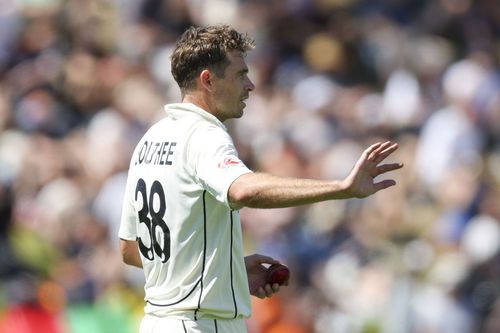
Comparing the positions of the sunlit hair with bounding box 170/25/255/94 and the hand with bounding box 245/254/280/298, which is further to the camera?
the hand with bounding box 245/254/280/298

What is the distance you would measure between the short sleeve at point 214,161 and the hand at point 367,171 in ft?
1.56

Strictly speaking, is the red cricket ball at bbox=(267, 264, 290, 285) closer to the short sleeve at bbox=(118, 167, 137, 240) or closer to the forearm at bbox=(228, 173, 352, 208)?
the short sleeve at bbox=(118, 167, 137, 240)

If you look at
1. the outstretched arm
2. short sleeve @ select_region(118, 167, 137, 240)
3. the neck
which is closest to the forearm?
the outstretched arm

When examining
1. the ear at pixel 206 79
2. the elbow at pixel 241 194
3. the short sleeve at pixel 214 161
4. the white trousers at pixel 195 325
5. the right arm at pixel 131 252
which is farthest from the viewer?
the right arm at pixel 131 252

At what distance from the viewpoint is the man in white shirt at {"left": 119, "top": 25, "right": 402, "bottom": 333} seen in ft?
19.8

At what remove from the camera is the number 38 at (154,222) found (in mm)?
6203

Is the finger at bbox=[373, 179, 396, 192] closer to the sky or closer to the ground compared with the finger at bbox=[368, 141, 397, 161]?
closer to the ground

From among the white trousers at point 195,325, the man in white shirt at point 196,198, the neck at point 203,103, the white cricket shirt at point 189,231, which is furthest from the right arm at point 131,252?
the neck at point 203,103

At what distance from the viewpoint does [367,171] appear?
5.56 m

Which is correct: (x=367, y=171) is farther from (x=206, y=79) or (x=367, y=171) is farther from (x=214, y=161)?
(x=206, y=79)

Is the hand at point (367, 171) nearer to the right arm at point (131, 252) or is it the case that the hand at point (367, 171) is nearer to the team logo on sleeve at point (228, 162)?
the team logo on sleeve at point (228, 162)

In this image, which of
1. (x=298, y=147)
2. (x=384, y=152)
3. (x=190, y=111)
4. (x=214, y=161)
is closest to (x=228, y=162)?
(x=214, y=161)

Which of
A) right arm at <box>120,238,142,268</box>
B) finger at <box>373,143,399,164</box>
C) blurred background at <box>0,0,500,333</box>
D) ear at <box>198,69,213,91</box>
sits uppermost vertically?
blurred background at <box>0,0,500,333</box>

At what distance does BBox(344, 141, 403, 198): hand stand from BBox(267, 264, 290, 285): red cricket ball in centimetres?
111
